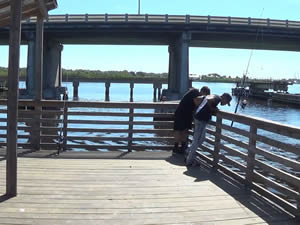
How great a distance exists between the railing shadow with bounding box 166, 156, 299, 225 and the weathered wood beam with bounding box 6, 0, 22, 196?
2.89m

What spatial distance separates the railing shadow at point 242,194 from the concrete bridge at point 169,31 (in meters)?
33.2

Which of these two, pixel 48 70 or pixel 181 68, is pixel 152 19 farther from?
pixel 48 70

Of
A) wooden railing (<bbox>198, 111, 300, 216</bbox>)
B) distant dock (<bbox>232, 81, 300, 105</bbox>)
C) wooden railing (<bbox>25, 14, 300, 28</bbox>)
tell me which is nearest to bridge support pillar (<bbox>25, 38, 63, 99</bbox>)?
wooden railing (<bbox>25, 14, 300, 28</bbox>)

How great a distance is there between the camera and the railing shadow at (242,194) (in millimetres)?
5188

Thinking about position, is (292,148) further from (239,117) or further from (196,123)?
(196,123)

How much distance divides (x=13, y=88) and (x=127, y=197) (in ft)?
6.86

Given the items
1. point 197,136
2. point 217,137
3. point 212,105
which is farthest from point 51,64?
point 217,137

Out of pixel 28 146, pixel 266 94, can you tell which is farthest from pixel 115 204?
pixel 266 94

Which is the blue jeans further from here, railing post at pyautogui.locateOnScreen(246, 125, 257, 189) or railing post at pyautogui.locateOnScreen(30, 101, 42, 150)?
railing post at pyautogui.locateOnScreen(30, 101, 42, 150)

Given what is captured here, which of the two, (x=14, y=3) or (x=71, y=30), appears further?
(x=71, y=30)

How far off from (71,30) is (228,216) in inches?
1675

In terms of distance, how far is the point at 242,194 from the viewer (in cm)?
620

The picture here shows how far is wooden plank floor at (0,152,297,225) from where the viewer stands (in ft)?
16.2

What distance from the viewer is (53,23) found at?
4500cm
